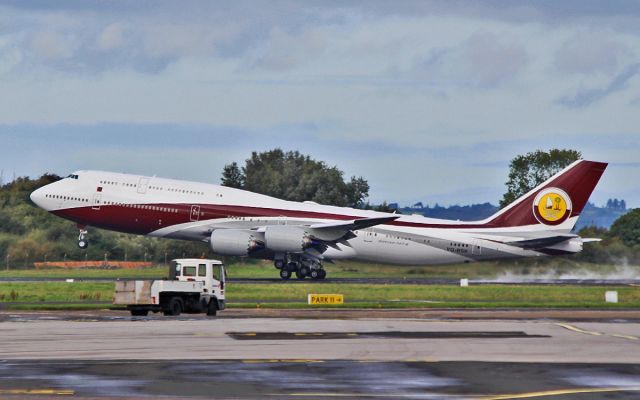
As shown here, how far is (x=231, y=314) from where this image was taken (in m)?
45.2

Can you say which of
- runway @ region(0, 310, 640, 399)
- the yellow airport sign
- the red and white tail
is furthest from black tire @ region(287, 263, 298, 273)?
runway @ region(0, 310, 640, 399)

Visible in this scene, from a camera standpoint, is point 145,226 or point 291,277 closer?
point 145,226

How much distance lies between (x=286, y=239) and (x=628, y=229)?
133 ft

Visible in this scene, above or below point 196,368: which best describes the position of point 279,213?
above

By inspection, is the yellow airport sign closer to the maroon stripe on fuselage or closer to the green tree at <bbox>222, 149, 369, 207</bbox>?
the maroon stripe on fuselage

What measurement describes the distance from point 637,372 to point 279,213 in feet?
171

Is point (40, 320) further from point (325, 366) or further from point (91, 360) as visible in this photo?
point (325, 366)

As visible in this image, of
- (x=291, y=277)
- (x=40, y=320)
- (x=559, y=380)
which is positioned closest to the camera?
(x=559, y=380)

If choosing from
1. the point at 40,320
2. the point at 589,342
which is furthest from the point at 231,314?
the point at 589,342

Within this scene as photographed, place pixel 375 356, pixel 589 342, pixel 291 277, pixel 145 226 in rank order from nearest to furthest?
pixel 375 356 → pixel 589 342 → pixel 145 226 → pixel 291 277

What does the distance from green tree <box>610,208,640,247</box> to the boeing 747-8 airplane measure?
20.4 metres

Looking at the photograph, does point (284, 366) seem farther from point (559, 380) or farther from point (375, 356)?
point (559, 380)

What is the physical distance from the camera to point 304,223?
76375mm

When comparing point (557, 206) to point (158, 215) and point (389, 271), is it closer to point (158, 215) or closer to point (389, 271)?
point (389, 271)
